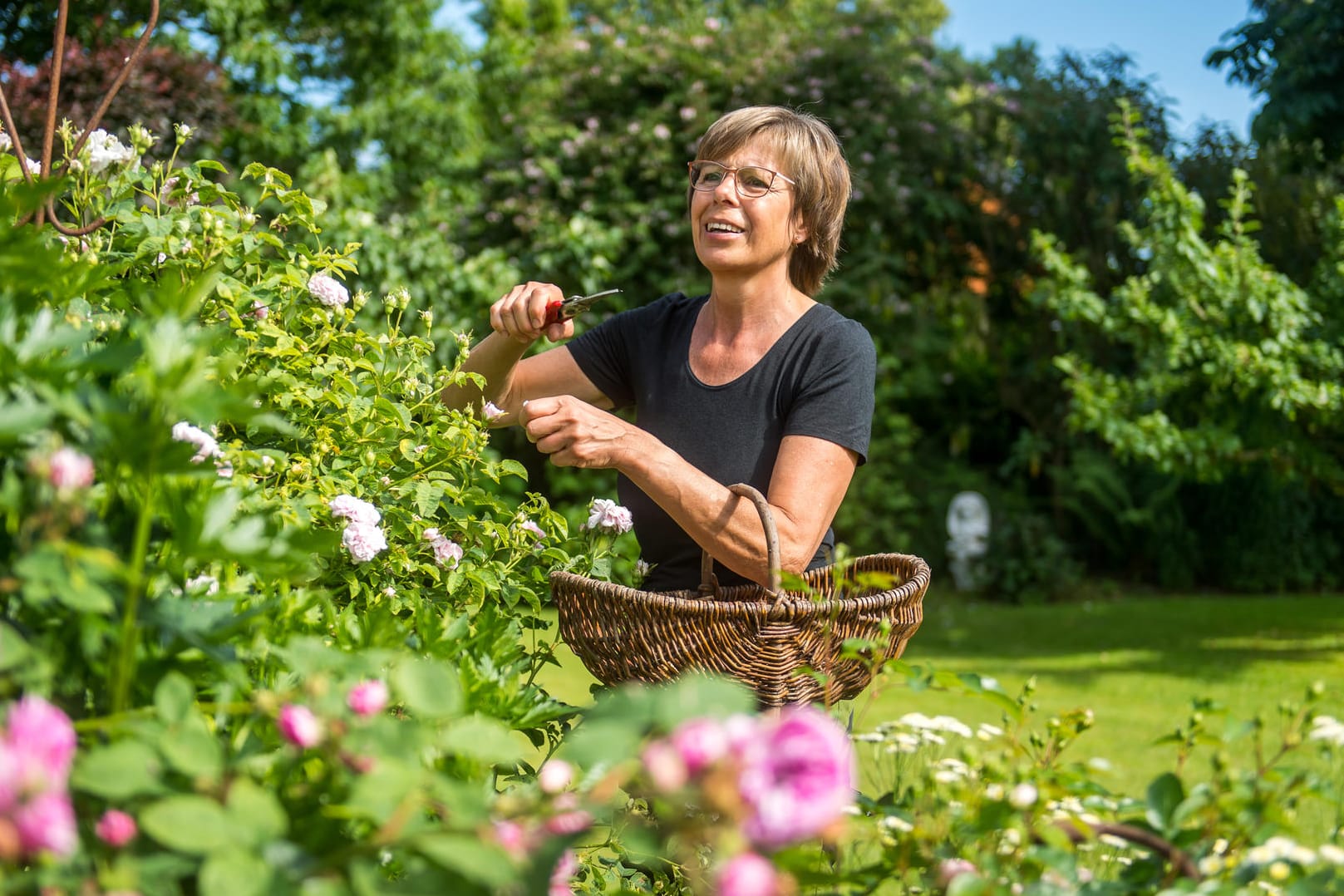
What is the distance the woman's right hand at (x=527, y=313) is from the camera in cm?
211

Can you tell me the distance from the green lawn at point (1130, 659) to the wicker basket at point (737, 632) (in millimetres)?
2668

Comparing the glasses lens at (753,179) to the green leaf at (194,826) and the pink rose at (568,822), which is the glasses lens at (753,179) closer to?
the pink rose at (568,822)

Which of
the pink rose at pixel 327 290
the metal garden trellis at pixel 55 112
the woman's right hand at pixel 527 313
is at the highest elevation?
the metal garden trellis at pixel 55 112

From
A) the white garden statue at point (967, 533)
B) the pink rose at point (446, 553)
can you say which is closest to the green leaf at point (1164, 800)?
the pink rose at point (446, 553)

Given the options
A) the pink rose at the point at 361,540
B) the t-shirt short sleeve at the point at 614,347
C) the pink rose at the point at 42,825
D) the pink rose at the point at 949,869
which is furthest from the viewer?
the t-shirt short sleeve at the point at 614,347

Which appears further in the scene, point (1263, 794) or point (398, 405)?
point (398, 405)

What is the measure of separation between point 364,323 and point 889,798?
542cm

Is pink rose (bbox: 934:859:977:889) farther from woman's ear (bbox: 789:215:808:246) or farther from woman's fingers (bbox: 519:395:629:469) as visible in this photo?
woman's ear (bbox: 789:215:808:246)

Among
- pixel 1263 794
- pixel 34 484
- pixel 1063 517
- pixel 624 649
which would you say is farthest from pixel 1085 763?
pixel 1063 517

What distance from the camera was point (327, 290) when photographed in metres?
1.87

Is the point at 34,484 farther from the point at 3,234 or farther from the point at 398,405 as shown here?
the point at 398,405

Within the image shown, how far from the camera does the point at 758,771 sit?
579 millimetres

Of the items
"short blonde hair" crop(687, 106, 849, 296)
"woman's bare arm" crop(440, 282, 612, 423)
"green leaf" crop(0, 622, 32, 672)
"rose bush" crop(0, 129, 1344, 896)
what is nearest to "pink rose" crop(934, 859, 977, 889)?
"rose bush" crop(0, 129, 1344, 896)

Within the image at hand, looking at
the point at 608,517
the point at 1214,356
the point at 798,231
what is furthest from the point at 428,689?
the point at 1214,356
